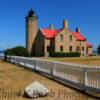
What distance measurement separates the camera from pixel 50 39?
58688 mm

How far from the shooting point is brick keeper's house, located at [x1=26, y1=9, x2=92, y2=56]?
2293 inches

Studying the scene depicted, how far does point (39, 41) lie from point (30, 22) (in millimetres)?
4534

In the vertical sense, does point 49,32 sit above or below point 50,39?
above

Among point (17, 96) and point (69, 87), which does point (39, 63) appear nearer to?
point (69, 87)

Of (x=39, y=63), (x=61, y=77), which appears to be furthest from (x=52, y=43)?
(x=61, y=77)

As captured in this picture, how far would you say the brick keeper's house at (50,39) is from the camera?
58250mm

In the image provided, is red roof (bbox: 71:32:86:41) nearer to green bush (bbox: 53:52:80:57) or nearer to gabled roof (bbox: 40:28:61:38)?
gabled roof (bbox: 40:28:61:38)

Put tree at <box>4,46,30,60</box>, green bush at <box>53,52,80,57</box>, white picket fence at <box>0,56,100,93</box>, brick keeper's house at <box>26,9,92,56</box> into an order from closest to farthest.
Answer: white picket fence at <box>0,56,100,93</box> < tree at <box>4,46,30,60</box> < green bush at <box>53,52,80,57</box> < brick keeper's house at <box>26,9,92,56</box>

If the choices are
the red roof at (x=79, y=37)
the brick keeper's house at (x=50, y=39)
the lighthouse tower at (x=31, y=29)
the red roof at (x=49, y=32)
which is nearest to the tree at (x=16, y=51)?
the brick keeper's house at (x=50, y=39)

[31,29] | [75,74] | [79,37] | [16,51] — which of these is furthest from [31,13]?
[75,74]

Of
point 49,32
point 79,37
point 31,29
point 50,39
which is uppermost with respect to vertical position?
point 31,29

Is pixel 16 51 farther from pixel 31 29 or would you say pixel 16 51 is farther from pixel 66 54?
pixel 31 29

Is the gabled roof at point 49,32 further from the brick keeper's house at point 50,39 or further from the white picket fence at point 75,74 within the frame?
the white picket fence at point 75,74

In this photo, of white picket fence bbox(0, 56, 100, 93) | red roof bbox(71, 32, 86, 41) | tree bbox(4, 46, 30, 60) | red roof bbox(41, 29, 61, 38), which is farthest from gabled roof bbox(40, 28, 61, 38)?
white picket fence bbox(0, 56, 100, 93)
